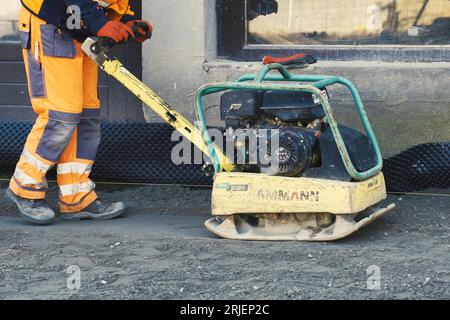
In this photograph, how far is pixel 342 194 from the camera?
203 inches

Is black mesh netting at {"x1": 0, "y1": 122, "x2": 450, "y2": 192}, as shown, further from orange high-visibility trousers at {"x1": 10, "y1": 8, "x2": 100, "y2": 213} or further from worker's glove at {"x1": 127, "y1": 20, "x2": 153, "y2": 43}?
worker's glove at {"x1": 127, "y1": 20, "x2": 153, "y2": 43}

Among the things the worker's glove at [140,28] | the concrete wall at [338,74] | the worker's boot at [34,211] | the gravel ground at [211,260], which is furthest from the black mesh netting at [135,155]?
the worker's glove at [140,28]

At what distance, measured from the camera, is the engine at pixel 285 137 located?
5.25 metres

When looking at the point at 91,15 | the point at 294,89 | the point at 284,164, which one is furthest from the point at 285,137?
the point at 91,15

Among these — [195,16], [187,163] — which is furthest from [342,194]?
[195,16]

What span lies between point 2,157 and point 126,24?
1.64m

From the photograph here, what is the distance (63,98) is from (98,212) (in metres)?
0.85

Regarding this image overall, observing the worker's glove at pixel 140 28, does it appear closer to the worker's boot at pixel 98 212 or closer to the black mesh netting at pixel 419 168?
the worker's boot at pixel 98 212

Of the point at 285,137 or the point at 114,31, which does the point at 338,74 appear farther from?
the point at 114,31

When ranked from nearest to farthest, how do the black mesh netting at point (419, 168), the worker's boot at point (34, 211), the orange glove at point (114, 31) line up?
the orange glove at point (114, 31), the worker's boot at point (34, 211), the black mesh netting at point (419, 168)

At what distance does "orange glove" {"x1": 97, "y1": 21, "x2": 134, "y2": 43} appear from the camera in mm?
5461

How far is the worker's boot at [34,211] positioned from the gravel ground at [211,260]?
0.06 meters

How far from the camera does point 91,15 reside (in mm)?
5488

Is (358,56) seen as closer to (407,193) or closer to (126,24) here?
(407,193)
